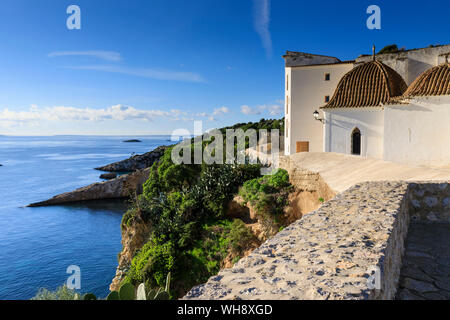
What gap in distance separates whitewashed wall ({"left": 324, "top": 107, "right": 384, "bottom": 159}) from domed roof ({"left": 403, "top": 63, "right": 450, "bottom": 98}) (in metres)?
3.33

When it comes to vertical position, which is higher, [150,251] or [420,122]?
[420,122]

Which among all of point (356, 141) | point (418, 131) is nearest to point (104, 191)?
point (356, 141)

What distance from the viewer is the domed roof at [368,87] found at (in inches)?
611

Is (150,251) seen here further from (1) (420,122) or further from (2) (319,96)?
(2) (319,96)

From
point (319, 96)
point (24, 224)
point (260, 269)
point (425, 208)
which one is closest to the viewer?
point (260, 269)

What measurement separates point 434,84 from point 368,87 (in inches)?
183

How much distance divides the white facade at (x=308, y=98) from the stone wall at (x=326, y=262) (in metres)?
17.3

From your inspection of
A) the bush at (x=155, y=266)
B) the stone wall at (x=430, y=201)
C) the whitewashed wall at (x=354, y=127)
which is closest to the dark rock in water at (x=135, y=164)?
the whitewashed wall at (x=354, y=127)

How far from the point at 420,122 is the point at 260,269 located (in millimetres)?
12615

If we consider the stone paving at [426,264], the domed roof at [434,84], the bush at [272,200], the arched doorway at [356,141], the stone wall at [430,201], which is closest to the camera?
the stone paving at [426,264]

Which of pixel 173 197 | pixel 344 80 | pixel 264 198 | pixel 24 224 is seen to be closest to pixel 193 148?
pixel 173 197

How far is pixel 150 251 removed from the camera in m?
12.5

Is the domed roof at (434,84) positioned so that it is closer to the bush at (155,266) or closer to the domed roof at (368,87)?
the domed roof at (368,87)

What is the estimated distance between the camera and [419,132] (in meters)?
11.9
